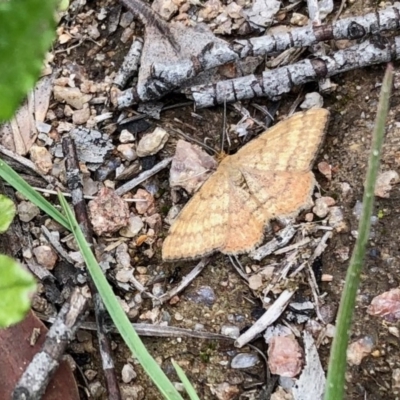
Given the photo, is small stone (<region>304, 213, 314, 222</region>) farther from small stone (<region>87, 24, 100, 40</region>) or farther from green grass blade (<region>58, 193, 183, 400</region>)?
small stone (<region>87, 24, 100, 40</region>)

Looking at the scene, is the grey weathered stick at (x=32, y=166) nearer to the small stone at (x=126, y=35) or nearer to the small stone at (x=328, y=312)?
the small stone at (x=126, y=35)

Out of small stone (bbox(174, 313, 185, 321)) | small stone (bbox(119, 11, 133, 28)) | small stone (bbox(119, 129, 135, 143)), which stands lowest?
small stone (bbox(174, 313, 185, 321))

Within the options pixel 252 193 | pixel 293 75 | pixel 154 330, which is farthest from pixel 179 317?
pixel 293 75

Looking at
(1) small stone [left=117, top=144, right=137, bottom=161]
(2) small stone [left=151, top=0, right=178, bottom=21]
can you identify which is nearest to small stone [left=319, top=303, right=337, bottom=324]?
(1) small stone [left=117, top=144, right=137, bottom=161]

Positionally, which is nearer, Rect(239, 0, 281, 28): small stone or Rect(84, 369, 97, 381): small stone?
Rect(84, 369, 97, 381): small stone

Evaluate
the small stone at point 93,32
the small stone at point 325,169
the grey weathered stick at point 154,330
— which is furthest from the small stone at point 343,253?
the small stone at point 93,32

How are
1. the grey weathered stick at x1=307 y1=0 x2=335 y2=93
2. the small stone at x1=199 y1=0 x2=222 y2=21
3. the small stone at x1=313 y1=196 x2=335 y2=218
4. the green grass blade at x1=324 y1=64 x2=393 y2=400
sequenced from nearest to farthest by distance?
the green grass blade at x1=324 y1=64 x2=393 y2=400 < the small stone at x1=313 y1=196 x2=335 y2=218 < the grey weathered stick at x1=307 y1=0 x2=335 y2=93 < the small stone at x1=199 y1=0 x2=222 y2=21

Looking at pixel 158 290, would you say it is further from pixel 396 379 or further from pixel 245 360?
pixel 396 379

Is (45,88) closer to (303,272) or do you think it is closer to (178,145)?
(178,145)
